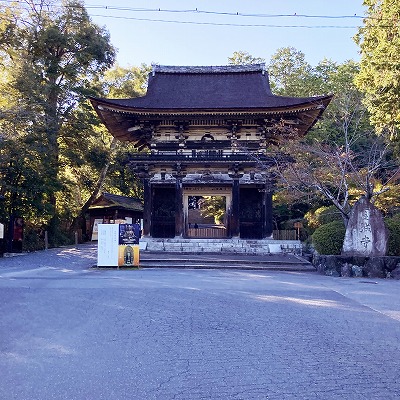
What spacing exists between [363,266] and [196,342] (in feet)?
30.4

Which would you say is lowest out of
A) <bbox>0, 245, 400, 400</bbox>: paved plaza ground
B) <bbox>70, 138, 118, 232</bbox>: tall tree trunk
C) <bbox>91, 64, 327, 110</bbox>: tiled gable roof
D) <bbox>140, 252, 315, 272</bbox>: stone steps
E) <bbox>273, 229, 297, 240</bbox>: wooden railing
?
<bbox>0, 245, 400, 400</bbox>: paved plaza ground

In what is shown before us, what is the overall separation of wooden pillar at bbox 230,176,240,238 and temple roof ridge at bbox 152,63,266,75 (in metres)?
7.96

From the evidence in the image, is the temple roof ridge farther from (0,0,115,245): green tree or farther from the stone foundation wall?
the stone foundation wall

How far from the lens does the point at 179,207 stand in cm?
1917

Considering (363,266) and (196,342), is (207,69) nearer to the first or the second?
(363,266)

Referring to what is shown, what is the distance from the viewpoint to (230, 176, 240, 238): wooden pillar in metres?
19.1

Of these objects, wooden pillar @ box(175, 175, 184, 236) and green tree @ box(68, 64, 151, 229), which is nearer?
wooden pillar @ box(175, 175, 184, 236)

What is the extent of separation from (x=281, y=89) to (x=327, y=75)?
4459 mm

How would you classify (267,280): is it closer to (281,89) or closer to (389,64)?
(389,64)

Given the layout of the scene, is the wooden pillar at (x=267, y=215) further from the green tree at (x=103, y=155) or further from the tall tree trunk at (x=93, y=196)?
the tall tree trunk at (x=93, y=196)

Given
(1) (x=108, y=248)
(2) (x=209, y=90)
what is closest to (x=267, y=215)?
(2) (x=209, y=90)

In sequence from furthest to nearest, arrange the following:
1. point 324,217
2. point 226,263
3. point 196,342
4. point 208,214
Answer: point 208,214, point 324,217, point 226,263, point 196,342

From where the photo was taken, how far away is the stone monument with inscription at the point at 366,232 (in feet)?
43.2

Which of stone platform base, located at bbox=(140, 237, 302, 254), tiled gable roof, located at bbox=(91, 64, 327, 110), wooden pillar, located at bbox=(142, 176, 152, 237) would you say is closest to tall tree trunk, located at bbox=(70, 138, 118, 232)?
tiled gable roof, located at bbox=(91, 64, 327, 110)
